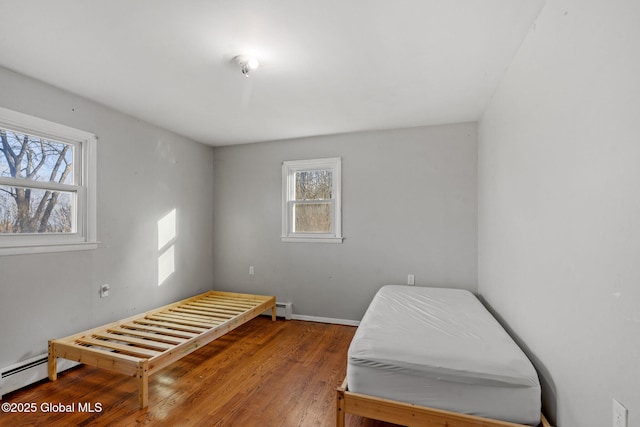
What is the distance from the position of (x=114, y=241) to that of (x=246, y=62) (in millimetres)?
2129

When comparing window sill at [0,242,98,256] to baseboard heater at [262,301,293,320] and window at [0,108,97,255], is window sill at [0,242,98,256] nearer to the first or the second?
window at [0,108,97,255]

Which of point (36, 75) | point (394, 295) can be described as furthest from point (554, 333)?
point (36, 75)

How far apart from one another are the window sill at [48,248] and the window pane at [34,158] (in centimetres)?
54

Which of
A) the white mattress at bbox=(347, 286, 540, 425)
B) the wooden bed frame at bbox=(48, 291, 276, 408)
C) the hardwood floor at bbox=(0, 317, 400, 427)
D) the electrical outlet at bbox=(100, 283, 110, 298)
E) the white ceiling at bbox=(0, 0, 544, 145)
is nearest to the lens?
the white mattress at bbox=(347, 286, 540, 425)

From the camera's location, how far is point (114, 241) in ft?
9.24

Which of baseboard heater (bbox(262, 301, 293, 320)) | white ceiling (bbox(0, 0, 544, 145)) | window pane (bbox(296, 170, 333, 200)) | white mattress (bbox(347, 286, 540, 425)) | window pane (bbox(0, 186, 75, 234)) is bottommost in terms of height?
baseboard heater (bbox(262, 301, 293, 320))

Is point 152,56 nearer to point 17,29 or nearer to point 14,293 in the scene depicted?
point 17,29

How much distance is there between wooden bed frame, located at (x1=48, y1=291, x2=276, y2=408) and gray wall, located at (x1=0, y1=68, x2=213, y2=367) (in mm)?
170

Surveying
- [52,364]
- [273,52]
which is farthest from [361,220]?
[52,364]

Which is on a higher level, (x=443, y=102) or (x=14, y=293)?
(x=443, y=102)

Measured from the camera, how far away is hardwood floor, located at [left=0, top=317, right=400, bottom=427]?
1.85 m

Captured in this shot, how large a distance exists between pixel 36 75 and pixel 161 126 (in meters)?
1.21

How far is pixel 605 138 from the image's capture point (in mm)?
990

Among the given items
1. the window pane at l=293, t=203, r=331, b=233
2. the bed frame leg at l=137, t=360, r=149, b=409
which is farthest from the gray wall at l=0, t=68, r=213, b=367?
the window pane at l=293, t=203, r=331, b=233
